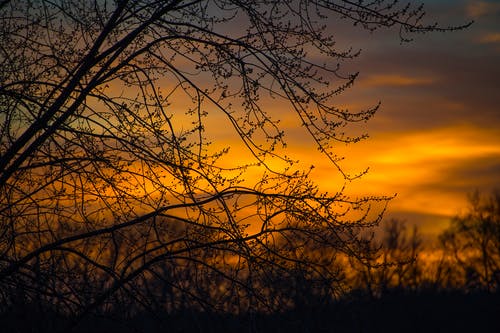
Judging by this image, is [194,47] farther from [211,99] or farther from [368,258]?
[368,258]

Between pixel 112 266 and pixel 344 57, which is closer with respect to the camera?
pixel 344 57

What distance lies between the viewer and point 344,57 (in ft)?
21.1

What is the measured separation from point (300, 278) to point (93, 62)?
8.21ft

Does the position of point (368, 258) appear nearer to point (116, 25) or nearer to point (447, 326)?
point (116, 25)

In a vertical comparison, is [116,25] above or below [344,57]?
above

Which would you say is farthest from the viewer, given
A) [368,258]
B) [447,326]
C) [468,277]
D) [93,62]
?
[468,277]

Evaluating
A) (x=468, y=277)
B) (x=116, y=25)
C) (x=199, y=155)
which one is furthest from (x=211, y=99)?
(x=468, y=277)

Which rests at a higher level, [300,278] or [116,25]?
[116,25]

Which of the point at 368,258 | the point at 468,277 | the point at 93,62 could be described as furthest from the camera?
the point at 468,277

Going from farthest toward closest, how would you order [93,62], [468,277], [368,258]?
[468,277] → [93,62] → [368,258]

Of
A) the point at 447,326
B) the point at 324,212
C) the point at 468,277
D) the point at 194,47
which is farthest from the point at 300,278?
the point at 468,277

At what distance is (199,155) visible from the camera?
6441 mm

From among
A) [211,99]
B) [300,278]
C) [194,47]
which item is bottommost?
[300,278]

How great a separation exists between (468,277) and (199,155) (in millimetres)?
33199
